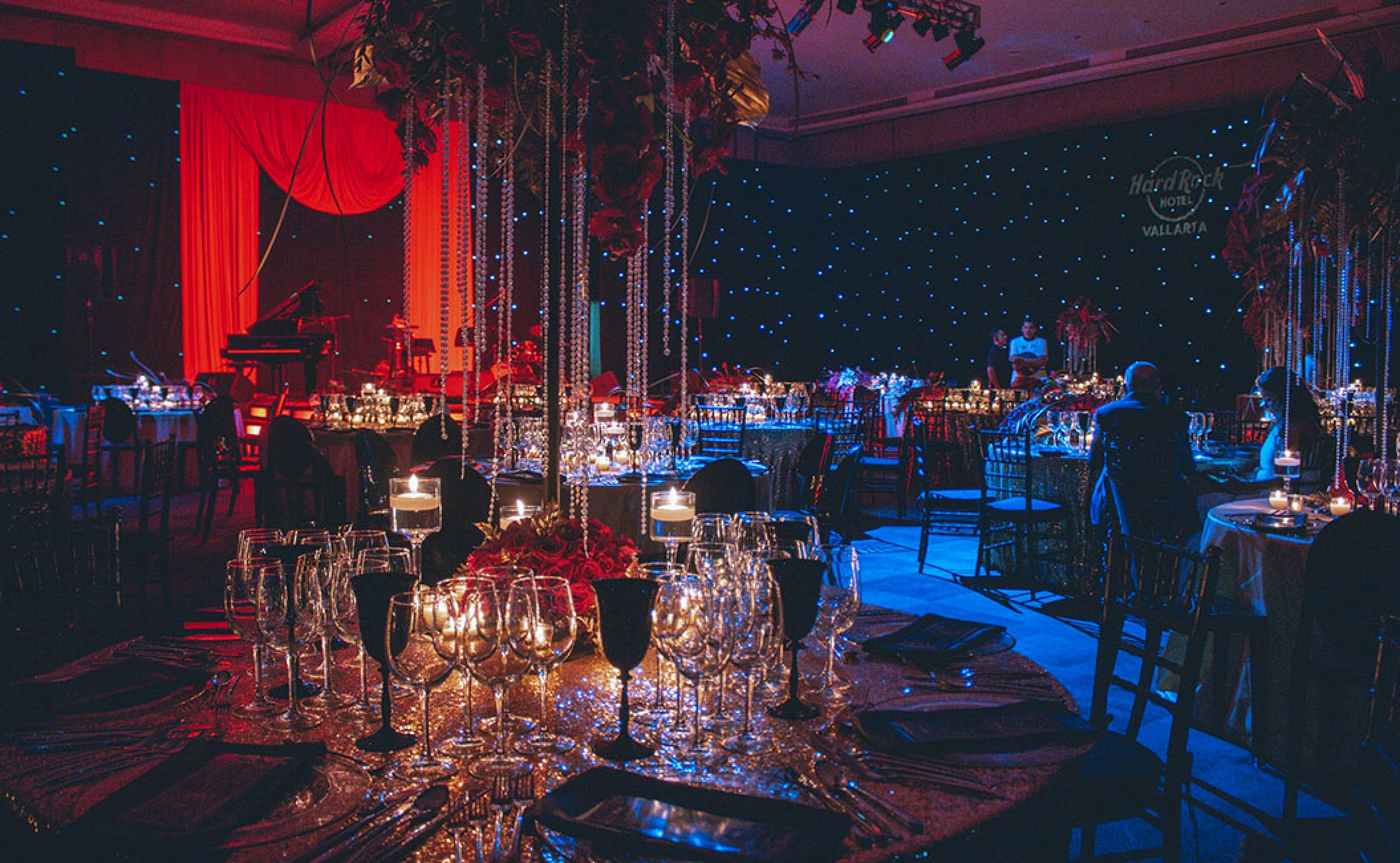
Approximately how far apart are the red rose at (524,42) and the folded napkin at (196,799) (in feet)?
3.54

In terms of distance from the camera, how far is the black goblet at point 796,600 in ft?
4.49

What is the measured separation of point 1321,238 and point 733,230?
11530 millimetres

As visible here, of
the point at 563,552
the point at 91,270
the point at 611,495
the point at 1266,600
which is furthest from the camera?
the point at 91,270

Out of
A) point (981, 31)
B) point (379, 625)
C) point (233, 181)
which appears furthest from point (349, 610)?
point (233, 181)

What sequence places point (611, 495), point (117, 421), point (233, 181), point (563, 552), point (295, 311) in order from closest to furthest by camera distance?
point (563, 552), point (611, 495), point (117, 421), point (295, 311), point (233, 181)

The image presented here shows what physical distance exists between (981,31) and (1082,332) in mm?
4000

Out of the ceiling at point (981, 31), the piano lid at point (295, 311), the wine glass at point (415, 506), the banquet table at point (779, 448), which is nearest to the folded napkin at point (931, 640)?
Result: the wine glass at point (415, 506)

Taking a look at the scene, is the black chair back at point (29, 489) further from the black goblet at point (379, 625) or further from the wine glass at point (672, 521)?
the black goblet at point (379, 625)

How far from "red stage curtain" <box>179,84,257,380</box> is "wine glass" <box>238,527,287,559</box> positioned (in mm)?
11038

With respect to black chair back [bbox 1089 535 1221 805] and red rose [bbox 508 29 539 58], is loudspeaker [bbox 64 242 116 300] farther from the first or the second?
black chair back [bbox 1089 535 1221 805]

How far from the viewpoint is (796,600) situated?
1.37m

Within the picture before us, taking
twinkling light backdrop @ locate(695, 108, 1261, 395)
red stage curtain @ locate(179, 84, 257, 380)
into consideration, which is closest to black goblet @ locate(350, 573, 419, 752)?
twinkling light backdrop @ locate(695, 108, 1261, 395)

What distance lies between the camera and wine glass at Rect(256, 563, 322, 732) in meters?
1.36

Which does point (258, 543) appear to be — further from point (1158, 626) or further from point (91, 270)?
point (91, 270)
